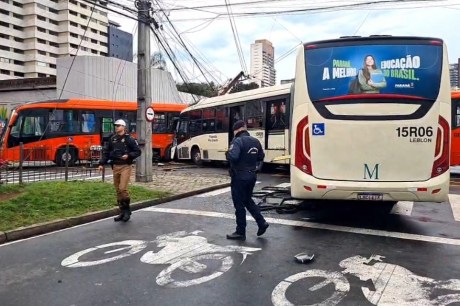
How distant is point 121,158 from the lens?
802 cm

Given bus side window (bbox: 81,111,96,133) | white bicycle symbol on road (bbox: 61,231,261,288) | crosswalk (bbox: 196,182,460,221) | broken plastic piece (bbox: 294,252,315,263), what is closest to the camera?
white bicycle symbol on road (bbox: 61,231,261,288)

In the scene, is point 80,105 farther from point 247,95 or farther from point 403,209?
point 403,209

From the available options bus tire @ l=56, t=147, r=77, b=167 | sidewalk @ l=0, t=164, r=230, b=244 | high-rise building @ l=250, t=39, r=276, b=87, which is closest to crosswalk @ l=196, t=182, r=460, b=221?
sidewalk @ l=0, t=164, r=230, b=244

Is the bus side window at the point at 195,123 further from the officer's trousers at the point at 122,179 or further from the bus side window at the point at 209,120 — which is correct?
the officer's trousers at the point at 122,179

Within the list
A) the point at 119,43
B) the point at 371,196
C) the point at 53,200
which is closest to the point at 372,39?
the point at 371,196

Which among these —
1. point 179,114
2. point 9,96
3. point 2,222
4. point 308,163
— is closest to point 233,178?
point 308,163

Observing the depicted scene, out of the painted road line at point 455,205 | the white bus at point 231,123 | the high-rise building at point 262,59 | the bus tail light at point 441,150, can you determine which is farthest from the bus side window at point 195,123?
the bus tail light at point 441,150

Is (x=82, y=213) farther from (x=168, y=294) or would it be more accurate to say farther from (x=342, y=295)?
(x=342, y=295)

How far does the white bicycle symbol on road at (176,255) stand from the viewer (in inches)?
194

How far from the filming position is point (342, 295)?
4277 millimetres

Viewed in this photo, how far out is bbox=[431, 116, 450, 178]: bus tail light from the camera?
6836 mm

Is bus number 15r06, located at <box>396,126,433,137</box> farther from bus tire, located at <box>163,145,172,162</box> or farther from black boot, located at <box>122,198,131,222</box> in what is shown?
bus tire, located at <box>163,145,172,162</box>

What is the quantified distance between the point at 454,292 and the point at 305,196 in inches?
123

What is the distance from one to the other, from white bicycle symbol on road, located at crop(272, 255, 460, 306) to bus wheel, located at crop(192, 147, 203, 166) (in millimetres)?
16343
